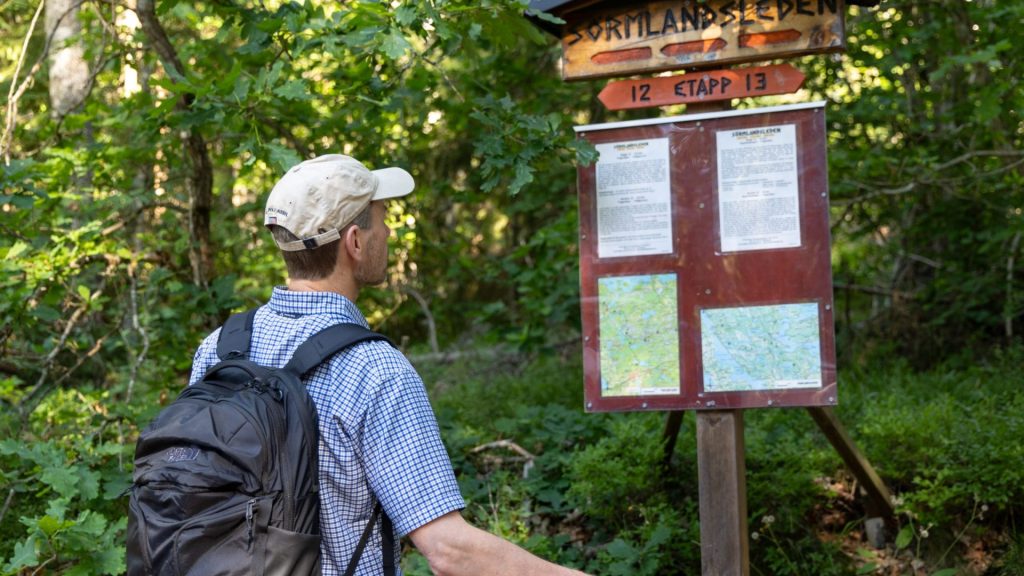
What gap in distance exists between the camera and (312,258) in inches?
96.7

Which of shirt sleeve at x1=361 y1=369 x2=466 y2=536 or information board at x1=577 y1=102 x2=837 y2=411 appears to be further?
information board at x1=577 y1=102 x2=837 y2=411

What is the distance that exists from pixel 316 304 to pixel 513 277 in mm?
4211

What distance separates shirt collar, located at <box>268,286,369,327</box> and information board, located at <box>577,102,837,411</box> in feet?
5.74

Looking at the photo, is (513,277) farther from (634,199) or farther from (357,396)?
(357,396)

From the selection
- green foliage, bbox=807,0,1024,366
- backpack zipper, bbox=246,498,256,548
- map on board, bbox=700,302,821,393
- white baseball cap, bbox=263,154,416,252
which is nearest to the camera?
backpack zipper, bbox=246,498,256,548

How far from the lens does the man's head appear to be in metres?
2.41

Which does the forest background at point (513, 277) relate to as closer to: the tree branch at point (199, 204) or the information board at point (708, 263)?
the tree branch at point (199, 204)

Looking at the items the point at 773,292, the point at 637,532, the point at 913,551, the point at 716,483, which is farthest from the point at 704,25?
the point at 913,551

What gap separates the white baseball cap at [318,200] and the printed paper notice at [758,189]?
1853 millimetres

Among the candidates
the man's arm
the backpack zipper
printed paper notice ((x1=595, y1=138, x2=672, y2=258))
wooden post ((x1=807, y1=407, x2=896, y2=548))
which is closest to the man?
the man's arm

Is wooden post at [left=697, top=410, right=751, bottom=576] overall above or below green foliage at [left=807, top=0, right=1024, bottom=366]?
below

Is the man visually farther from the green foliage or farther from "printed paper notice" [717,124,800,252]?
the green foliage

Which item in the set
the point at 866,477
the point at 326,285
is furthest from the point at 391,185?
the point at 866,477

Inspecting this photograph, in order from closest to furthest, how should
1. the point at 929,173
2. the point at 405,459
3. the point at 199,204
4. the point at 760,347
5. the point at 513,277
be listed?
1. the point at 405,459
2. the point at 760,347
3. the point at 199,204
4. the point at 929,173
5. the point at 513,277
